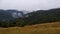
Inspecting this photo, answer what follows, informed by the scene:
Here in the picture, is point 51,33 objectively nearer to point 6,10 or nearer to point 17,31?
point 17,31

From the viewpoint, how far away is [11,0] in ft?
3.27

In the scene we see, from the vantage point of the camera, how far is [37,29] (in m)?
0.89

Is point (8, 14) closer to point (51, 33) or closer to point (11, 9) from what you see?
point (11, 9)

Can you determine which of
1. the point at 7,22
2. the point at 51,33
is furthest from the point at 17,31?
the point at 51,33

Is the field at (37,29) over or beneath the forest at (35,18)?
beneath

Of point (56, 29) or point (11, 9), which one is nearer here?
point (56, 29)

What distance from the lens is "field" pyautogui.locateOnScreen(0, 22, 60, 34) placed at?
868 millimetres

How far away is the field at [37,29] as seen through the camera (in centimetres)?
87

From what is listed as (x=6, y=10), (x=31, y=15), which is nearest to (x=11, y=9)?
(x=6, y=10)

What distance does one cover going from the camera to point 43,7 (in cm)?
96

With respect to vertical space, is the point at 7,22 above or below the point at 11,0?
below

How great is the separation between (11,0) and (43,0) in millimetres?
238

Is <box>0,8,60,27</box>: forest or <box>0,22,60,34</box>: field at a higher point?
<box>0,8,60,27</box>: forest

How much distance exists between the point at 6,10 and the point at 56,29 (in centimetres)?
38
